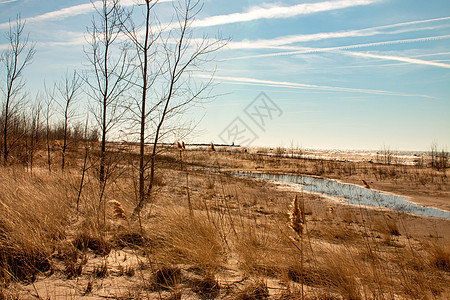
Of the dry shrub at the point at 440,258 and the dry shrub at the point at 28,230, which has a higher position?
the dry shrub at the point at 28,230

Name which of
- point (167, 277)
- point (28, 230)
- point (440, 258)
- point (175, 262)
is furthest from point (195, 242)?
point (440, 258)

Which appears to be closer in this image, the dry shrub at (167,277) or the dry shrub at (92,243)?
the dry shrub at (167,277)

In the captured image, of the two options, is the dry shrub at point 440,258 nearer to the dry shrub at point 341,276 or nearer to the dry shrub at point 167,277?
the dry shrub at point 341,276

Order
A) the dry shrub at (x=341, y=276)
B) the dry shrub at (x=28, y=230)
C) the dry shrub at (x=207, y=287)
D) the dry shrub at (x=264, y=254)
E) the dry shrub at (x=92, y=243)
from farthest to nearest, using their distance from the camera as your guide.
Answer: the dry shrub at (x=92, y=243)
the dry shrub at (x=264, y=254)
the dry shrub at (x=28, y=230)
the dry shrub at (x=207, y=287)
the dry shrub at (x=341, y=276)

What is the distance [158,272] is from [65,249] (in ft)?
4.16

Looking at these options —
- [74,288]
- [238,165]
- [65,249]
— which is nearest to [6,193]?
[65,249]

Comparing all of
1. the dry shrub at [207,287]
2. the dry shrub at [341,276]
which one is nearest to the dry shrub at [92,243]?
the dry shrub at [207,287]

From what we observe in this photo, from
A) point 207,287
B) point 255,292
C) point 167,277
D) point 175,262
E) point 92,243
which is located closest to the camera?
point 255,292

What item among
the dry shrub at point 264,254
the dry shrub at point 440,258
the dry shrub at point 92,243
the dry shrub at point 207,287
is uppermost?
the dry shrub at point 92,243

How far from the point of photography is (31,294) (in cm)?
282

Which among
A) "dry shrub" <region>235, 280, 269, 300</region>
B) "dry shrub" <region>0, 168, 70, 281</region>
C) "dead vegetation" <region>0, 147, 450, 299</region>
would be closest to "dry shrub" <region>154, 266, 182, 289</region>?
"dead vegetation" <region>0, 147, 450, 299</region>

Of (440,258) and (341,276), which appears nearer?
(341,276)

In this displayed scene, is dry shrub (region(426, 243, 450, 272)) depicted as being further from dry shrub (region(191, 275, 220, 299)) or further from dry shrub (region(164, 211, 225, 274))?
dry shrub (region(191, 275, 220, 299))

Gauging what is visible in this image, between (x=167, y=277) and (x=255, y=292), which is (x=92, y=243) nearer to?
(x=167, y=277)
